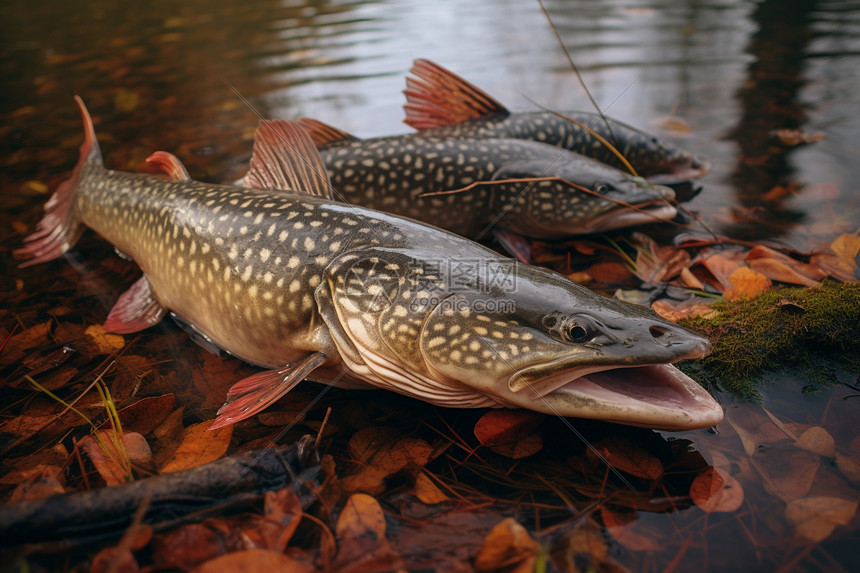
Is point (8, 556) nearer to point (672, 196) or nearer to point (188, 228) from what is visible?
point (188, 228)

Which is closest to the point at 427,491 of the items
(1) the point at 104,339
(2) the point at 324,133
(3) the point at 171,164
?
(1) the point at 104,339

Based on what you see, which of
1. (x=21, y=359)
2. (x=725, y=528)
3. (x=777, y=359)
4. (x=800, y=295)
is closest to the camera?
(x=725, y=528)

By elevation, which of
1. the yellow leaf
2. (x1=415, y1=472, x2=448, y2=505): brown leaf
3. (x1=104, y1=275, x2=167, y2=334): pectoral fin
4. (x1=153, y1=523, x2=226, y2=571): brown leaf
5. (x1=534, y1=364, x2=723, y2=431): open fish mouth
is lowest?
(x1=415, y1=472, x2=448, y2=505): brown leaf

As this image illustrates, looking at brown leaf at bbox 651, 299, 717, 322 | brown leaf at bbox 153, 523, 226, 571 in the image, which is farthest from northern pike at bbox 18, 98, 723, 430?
brown leaf at bbox 651, 299, 717, 322

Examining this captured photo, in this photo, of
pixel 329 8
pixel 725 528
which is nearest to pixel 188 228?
pixel 725 528

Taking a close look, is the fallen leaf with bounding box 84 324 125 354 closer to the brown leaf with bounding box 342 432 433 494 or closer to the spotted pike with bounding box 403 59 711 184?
the brown leaf with bounding box 342 432 433 494

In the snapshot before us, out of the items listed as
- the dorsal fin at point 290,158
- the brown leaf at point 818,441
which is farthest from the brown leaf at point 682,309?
the dorsal fin at point 290,158
